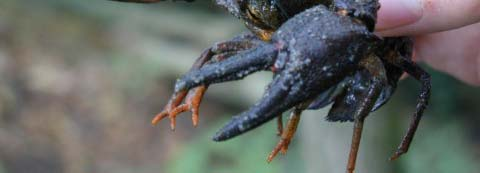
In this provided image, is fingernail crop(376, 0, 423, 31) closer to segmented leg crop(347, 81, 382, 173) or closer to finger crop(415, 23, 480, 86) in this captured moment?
segmented leg crop(347, 81, 382, 173)

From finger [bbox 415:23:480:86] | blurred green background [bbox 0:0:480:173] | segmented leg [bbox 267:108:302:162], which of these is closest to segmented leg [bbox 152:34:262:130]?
segmented leg [bbox 267:108:302:162]

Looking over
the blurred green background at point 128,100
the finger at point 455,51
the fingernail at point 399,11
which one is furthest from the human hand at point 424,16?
the blurred green background at point 128,100

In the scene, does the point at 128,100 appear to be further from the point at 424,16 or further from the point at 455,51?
the point at 424,16

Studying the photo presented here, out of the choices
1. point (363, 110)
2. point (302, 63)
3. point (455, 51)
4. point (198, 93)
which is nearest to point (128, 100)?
point (455, 51)

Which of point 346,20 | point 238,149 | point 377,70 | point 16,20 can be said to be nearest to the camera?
point 346,20

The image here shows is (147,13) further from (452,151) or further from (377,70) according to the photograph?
(377,70)

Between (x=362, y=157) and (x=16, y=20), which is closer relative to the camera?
(x=362, y=157)

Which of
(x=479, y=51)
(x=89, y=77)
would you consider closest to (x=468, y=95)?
(x=479, y=51)
